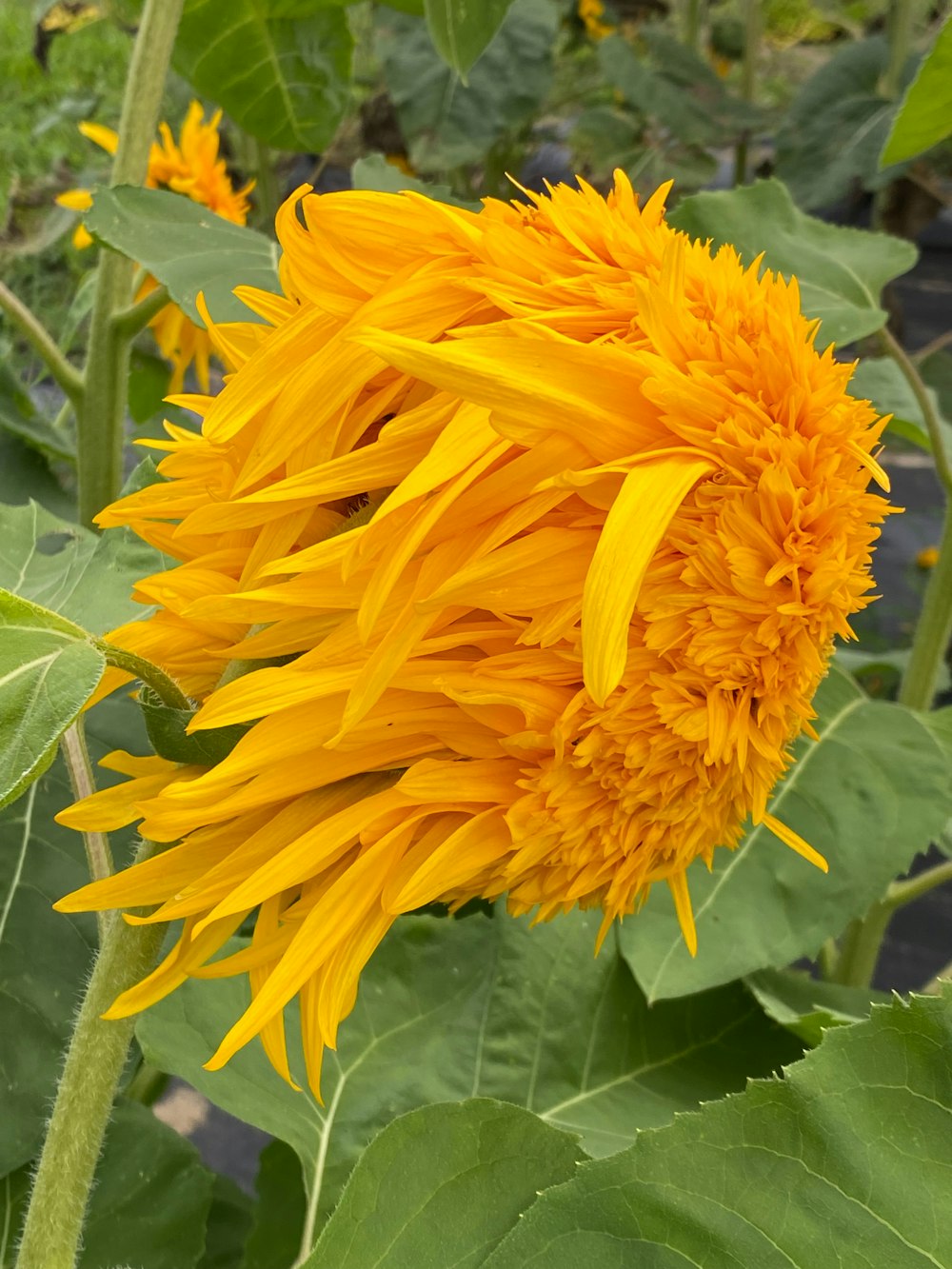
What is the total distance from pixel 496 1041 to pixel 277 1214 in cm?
14

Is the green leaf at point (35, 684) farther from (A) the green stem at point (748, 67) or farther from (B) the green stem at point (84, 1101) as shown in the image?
(A) the green stem at point (748, 67)

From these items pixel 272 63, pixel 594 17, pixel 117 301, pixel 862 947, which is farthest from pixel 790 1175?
pixel 594 17

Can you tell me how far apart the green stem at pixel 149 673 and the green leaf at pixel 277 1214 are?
Result: 272 millimetres

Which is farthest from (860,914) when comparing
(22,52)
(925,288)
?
(925,288)

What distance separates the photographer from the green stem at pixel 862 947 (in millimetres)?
502

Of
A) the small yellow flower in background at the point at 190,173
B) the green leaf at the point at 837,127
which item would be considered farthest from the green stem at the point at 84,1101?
the green leaf at the point at 837,127

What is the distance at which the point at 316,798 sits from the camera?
0.20m

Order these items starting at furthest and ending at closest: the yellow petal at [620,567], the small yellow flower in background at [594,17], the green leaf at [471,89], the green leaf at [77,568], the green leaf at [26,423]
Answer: the small yellow flower in background at [594,17], the green leaf at [471,89], the green leaf at [26,423], the green leaf at [77,568], the yellow petal at [620,567]

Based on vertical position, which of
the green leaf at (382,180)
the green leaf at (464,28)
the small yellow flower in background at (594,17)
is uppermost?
the small yellow flower in background at (594,17)

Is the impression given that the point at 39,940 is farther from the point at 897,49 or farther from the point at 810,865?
the point at 897,49

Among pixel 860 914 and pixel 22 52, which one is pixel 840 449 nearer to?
pixel 860 914

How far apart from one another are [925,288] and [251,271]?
1739 mm

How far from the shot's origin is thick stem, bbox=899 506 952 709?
525mm

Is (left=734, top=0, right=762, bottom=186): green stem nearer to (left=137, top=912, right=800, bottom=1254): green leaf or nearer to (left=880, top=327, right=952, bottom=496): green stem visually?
(left=880, top=327, right=952, bottom=496): green stem
